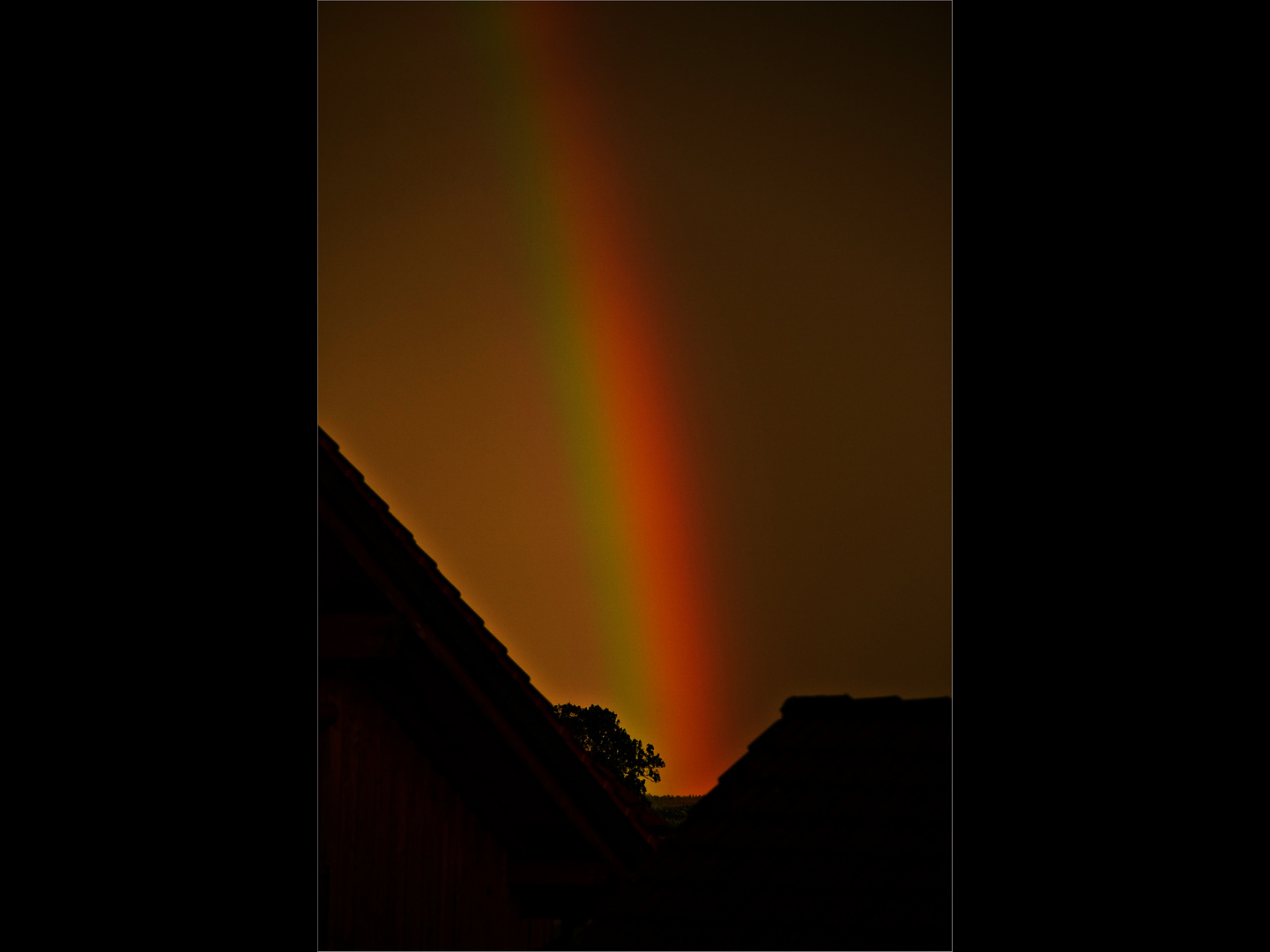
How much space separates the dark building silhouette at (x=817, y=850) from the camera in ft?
13.4

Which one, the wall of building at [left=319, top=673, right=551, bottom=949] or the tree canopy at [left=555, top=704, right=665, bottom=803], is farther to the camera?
the tree canopy at [left=555, top=704, right=665, bottom=803]

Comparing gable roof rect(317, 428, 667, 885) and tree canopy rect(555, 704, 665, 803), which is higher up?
gable roof rect(317, 428, 667, 885)

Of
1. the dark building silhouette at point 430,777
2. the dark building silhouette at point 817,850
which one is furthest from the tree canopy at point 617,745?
the dark building silhouette at point 817,850

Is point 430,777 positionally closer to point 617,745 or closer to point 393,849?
point 393,849

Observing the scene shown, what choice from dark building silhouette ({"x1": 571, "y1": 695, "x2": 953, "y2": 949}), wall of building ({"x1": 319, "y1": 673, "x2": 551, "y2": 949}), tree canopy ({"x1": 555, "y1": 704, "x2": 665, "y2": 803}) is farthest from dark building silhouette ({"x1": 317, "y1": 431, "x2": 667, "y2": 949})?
tree canopy ({"x1": 555, "y1": 704, "x2": 665, "y2": 803})

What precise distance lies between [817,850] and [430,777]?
2523 millimetres

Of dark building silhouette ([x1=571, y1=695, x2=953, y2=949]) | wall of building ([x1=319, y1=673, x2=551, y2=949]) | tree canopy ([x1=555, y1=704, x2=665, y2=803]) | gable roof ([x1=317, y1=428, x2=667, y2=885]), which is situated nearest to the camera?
dark building silhouette ([x1=571, y1=695, x2=953, y2=949])

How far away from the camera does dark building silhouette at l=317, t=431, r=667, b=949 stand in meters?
5.48

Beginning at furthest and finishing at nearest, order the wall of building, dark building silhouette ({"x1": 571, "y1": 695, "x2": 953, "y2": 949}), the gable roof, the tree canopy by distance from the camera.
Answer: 1. the tree canopy
2. the wall of building
3. the gable roof
4. dark building silhouette ({"x1": 571, "y1": 695, "x2": 953, "y2": 949})

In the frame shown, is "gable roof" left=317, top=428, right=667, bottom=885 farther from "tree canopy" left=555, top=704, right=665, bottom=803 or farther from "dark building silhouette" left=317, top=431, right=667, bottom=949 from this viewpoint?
"tree canopy" left=555, top=704, right=665, bottom=803
